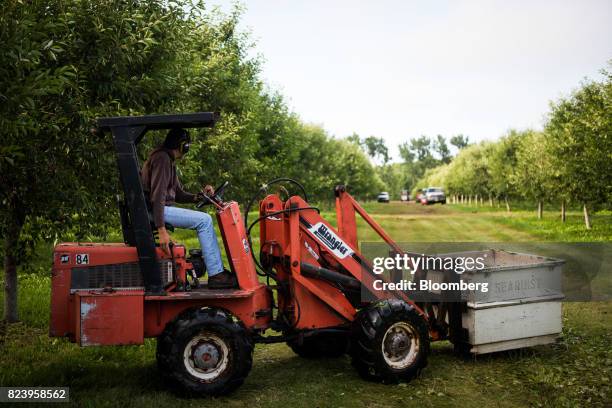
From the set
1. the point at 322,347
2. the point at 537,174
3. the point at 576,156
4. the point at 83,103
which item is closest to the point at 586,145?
the point at 576,156

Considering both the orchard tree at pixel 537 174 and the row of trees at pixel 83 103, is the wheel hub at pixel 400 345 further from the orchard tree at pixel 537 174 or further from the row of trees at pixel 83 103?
the orchard tree at pixel 537 174

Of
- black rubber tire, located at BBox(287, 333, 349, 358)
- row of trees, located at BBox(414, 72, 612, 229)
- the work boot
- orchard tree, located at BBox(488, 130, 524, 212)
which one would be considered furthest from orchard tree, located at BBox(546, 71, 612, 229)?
the work boot

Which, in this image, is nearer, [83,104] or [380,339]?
[380,339]

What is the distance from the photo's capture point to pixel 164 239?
6383mm

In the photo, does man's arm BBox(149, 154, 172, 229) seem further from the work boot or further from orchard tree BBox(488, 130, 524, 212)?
orchard tree BBox(488, 130, 524, 212)

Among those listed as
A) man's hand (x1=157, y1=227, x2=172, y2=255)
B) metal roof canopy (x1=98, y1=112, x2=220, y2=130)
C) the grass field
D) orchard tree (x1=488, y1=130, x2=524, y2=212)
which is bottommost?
the grass field

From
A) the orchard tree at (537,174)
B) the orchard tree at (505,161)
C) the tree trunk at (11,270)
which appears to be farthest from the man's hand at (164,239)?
the orchard tree at (505,161)

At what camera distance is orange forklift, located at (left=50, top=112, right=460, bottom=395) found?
6.28 meters

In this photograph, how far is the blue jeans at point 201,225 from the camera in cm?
653

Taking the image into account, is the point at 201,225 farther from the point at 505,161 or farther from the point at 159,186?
the point at 505,161

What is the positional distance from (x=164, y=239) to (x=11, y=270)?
418 centimetres

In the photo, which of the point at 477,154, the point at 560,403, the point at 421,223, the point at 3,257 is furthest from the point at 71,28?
the point at 477,154

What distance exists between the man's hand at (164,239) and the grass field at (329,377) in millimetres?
1511

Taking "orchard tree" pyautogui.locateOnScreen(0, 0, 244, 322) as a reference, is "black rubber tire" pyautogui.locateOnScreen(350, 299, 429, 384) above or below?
below
